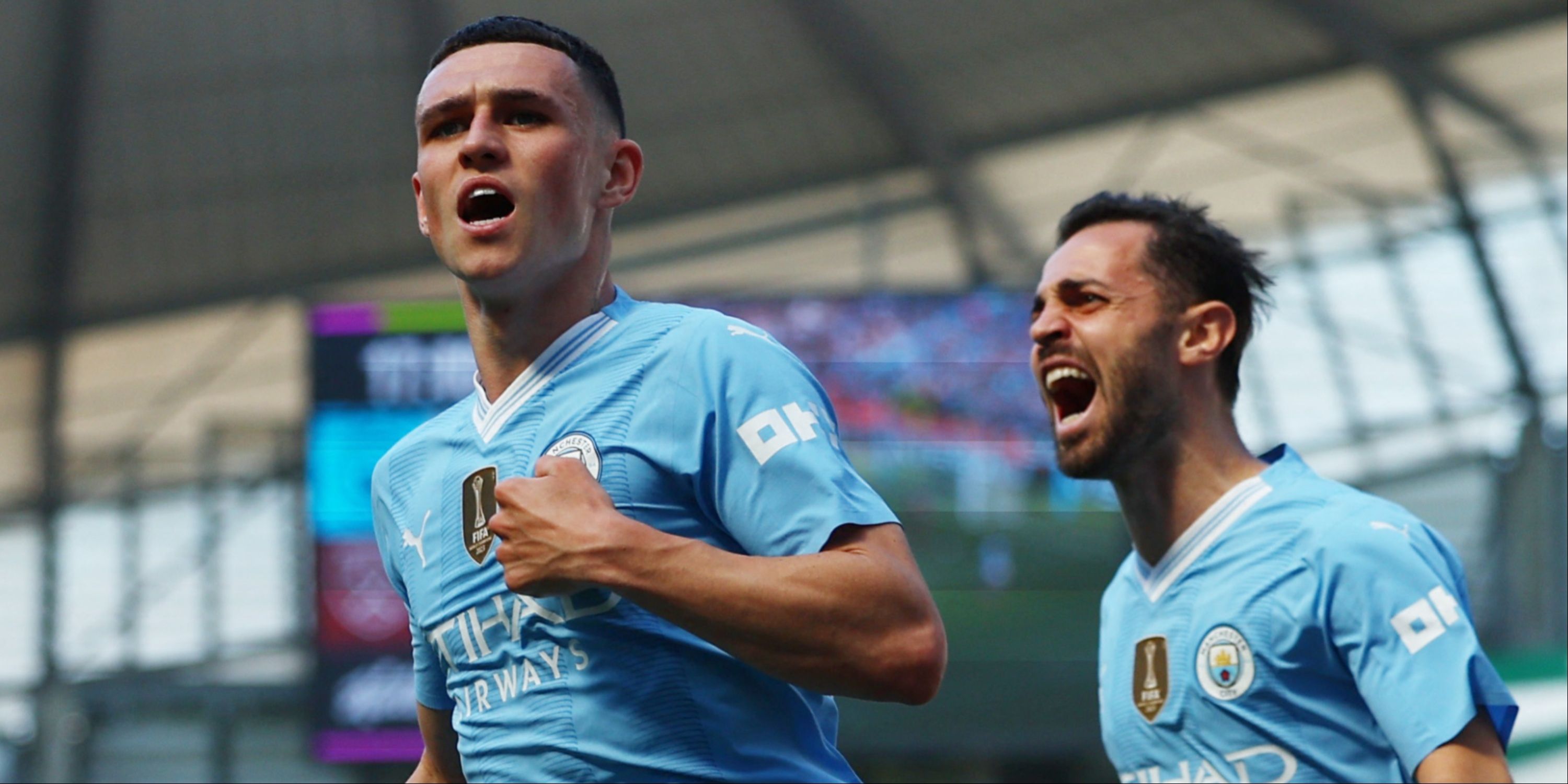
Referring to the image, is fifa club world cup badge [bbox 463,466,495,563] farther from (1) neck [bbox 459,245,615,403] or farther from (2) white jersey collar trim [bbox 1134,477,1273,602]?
(2) white jersey collar trim [bbox 1134,477,1273,602]

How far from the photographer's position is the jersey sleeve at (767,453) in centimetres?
177

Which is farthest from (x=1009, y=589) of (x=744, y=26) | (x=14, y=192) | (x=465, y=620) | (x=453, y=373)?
(x=14, y=192)

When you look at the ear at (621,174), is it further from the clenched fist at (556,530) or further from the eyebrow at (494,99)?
the clenched fist at (556,530)

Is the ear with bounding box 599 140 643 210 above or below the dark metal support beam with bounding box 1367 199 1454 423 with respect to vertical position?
below

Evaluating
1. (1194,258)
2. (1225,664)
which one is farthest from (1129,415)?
(1225,664)

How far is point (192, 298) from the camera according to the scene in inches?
723

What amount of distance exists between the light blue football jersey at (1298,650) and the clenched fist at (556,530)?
1.25m

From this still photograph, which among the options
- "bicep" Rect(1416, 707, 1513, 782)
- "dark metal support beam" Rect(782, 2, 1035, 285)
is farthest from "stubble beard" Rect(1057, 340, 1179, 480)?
"dark metal support beam" Rect(782, 2, 1035, 285)

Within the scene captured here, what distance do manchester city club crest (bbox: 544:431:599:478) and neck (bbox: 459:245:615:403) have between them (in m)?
0.20

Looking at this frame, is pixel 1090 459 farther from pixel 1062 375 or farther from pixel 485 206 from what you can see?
pixel 485 206

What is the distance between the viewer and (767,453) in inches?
70.4

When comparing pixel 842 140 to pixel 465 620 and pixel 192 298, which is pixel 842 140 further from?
pixel 465 620

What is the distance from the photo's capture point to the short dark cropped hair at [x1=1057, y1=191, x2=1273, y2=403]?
3.14 meters

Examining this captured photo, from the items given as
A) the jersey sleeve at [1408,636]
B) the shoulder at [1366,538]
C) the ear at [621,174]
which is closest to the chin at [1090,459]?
the shoulder at [1366,538]
